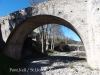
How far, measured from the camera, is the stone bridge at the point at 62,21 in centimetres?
931

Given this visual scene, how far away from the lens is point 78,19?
10312mm

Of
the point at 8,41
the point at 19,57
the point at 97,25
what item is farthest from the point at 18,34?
the point at 97,25

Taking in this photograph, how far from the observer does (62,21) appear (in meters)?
12.1

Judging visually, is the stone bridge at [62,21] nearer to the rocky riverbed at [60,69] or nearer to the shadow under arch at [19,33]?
the shadow under arch at [19,33]

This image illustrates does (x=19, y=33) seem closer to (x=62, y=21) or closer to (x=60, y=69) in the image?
(x=62, y=21)

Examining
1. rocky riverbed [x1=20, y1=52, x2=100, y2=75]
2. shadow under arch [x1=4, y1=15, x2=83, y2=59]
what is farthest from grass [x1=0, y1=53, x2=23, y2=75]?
shadow under arch [x1=4, y1=15, x2=83, y2=59]

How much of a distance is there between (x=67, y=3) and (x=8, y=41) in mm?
7002

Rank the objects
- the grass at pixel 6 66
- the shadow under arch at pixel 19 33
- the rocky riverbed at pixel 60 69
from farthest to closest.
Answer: the shadow under arch at pixel 19 33 < the rocky riverbed at pixel 60 69 < the grass at pixel 6 66

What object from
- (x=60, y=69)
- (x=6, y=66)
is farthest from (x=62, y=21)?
(x=6, y=66)

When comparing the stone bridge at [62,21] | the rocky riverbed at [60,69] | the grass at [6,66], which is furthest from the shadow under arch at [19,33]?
the rocky riverbed at [60,69]

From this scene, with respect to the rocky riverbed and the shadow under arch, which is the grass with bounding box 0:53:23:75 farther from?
the shadow under arch

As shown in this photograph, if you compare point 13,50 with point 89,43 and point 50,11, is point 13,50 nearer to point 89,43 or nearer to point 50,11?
point 50,11

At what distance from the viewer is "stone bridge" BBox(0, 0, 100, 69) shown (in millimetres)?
9312

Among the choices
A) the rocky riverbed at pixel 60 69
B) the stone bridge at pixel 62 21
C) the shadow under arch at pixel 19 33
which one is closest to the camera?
the rocky riverbed at pixel 60 69
